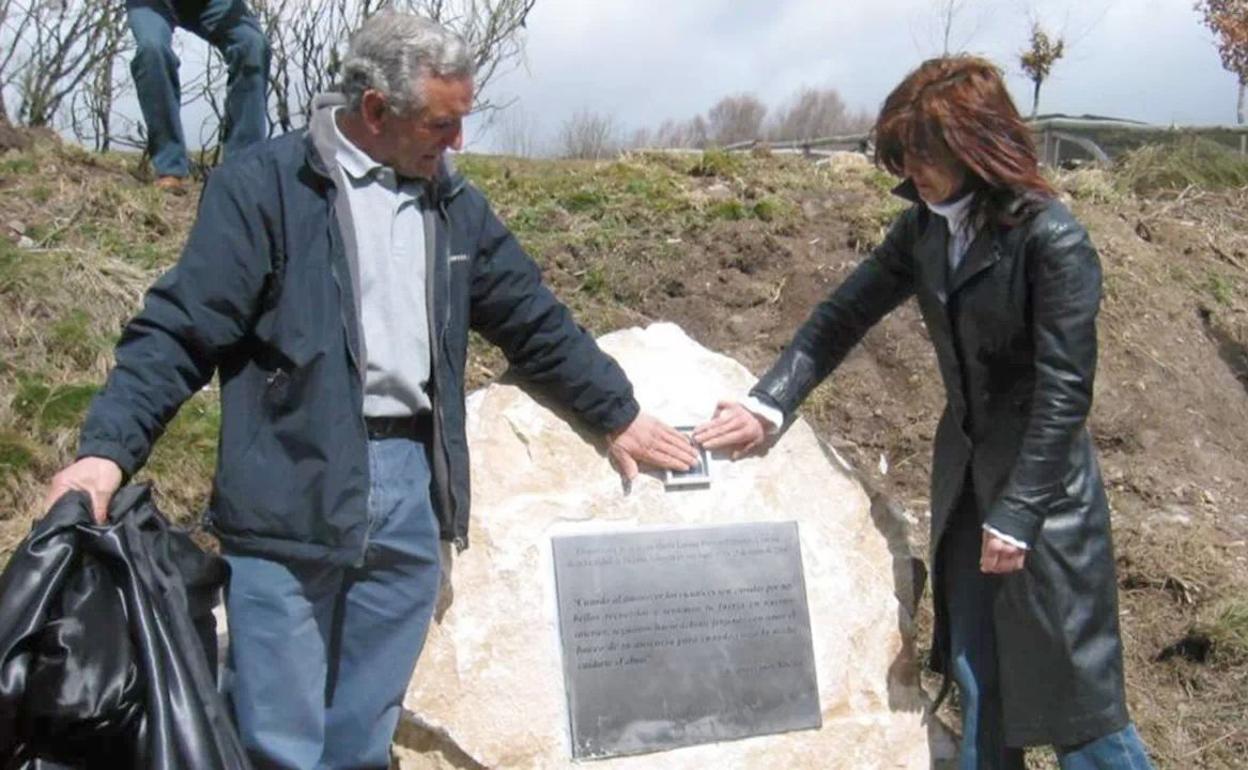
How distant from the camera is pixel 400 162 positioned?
301 cm

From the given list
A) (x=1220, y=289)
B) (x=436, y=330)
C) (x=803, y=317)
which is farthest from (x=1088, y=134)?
(x=436, y=330)

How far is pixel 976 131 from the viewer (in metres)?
3.05

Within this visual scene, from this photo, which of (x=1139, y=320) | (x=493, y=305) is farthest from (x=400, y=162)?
(x=1139, y=320)

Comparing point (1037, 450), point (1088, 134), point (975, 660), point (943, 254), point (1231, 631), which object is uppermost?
point (1088, 134)

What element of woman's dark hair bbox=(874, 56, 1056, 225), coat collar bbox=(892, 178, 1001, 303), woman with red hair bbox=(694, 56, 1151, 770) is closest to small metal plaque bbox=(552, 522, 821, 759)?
woman with red hair bbox=(694, 56, 1151, 770)

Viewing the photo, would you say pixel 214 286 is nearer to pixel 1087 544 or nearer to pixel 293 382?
pixel 293 382

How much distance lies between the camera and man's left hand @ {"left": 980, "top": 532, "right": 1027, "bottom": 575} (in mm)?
3064

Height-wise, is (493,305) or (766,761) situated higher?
(493,305)

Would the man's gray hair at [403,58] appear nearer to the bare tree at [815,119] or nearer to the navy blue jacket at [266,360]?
the navy blue jacket at [266,360]

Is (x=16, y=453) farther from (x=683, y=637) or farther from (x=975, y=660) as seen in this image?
(x=975, y=660)

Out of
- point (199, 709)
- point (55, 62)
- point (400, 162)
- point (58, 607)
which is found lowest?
point (199, 709)

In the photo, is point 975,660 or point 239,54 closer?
point 975,660

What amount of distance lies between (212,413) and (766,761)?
2.55 meters

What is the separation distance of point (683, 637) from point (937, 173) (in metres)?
1.35
